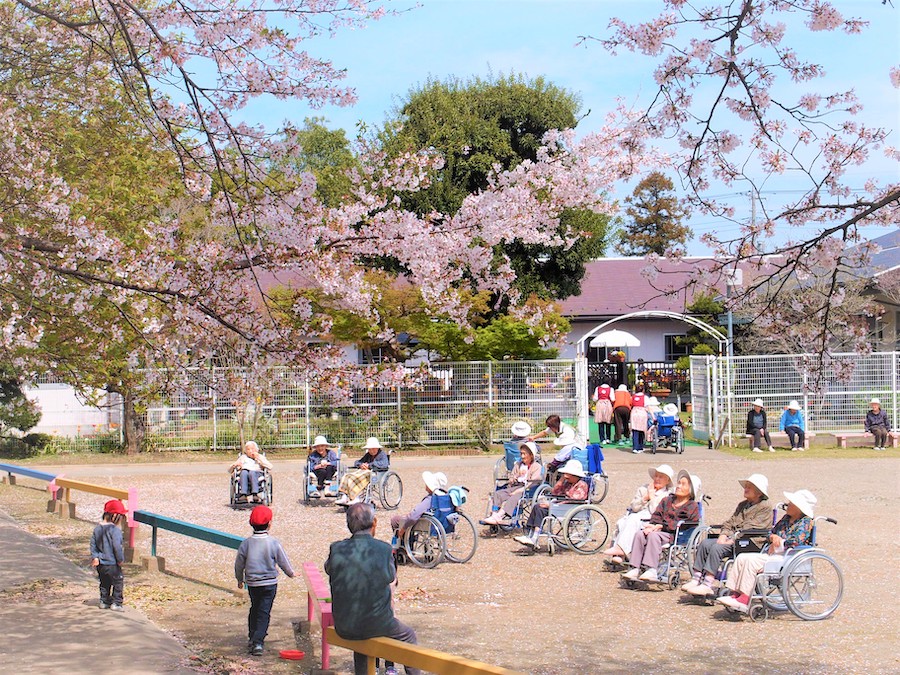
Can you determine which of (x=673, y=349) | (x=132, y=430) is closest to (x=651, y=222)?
(x=673, y=349)

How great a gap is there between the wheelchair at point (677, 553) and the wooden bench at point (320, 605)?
291 centimetres

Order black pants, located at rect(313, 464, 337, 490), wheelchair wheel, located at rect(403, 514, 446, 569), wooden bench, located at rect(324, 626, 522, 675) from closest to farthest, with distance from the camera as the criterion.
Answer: wooden bench, located at rect(324, 626, 522, 675) < wheelchair wheel, located at rect(403, 514, 446, 569) < black pants, located at rect(313, 464, 337, 490)

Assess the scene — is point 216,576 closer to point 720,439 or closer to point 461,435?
point 461,435

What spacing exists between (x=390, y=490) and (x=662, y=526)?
6.08 metres

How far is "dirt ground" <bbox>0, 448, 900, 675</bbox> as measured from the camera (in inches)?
269

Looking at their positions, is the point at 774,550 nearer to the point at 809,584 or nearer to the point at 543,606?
the point at 809,584

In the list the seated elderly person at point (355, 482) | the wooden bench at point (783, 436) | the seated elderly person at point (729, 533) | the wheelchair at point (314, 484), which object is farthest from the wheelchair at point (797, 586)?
the wooden bench at point (783, 436)

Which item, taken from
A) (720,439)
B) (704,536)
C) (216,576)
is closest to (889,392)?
(720,439)

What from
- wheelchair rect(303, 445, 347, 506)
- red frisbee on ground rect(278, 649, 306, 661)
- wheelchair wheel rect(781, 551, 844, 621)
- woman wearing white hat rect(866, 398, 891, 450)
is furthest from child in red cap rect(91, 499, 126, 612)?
woman wearing white hat rect(866, 398, 891, 450)

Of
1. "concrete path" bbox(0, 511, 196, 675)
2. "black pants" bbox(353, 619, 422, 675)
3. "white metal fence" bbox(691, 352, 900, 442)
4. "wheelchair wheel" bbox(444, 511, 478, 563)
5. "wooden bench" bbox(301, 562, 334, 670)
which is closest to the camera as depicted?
"black pants" bbox(353, 619, 422, 675)

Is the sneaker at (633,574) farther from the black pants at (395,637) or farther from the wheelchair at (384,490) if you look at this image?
the wheelchair at (384,490)

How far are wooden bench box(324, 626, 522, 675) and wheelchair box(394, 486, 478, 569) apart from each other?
4072 millimetres

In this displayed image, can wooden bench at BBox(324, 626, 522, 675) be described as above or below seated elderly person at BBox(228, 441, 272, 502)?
below

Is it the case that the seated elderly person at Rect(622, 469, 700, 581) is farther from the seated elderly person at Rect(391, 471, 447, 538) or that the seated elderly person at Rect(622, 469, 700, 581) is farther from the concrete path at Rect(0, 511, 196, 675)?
the concrete path at Rect(0, 511, 196, 675)
